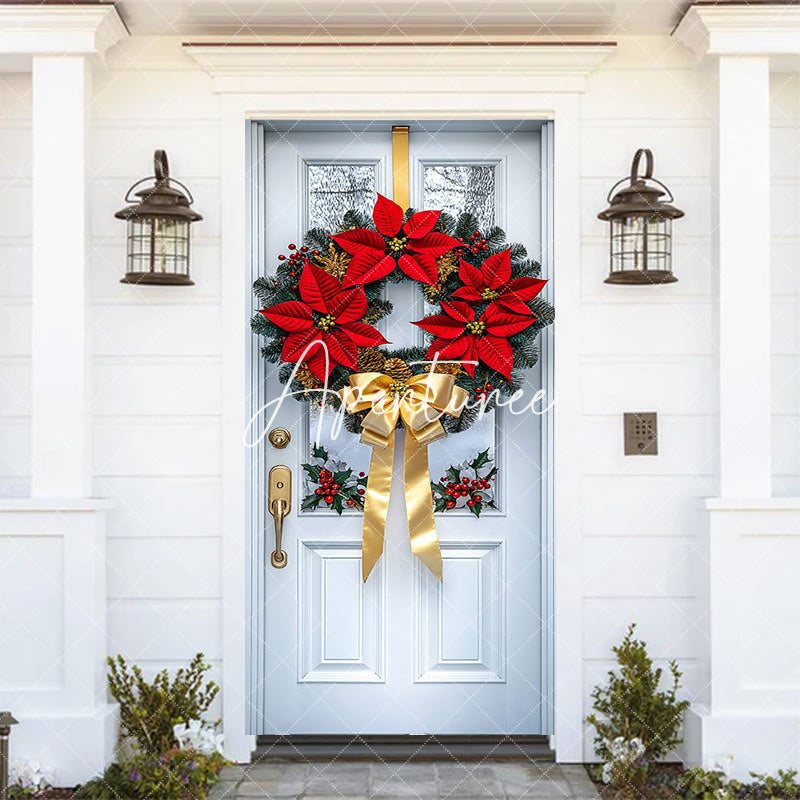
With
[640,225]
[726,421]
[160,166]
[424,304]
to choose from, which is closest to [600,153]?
[640,225]

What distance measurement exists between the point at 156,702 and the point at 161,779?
26 cm

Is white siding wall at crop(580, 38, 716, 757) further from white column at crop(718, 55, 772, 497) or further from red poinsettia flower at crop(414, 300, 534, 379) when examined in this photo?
red poinsettia flower at crop(414, 300, 534, 379)

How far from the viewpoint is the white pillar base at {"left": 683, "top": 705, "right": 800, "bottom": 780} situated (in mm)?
2844

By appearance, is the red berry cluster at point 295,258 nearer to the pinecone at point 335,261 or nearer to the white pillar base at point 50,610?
the pinecone at point 335,261

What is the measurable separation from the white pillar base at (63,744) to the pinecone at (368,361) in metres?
1.33

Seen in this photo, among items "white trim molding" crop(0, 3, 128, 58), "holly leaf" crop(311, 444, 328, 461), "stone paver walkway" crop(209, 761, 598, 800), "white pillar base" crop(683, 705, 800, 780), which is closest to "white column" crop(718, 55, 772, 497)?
"white pillar base" crop(683, 705, 800, 780)

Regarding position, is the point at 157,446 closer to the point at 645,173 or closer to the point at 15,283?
the point at 15,283

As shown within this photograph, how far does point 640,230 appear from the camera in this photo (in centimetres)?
292

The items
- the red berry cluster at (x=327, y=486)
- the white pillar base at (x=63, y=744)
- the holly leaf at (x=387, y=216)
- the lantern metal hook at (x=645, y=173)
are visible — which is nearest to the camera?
the white pillar base at (x=63, y=744)

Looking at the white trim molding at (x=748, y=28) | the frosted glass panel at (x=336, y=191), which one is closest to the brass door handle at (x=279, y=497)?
the frosted glass panel at (x=336, y=191)

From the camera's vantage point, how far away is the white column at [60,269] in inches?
113

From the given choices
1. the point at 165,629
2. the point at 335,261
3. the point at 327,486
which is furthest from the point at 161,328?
the point at 165,629

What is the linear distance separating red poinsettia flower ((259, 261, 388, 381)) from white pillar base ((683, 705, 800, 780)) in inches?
61.2

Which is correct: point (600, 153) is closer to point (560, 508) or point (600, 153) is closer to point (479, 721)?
point (560, 508)
